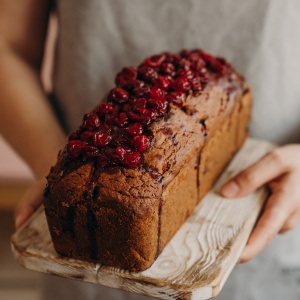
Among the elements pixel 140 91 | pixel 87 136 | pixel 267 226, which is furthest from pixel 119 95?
pixel 267 226

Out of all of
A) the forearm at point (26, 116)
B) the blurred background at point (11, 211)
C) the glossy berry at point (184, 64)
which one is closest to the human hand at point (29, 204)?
the forearm at point (26, 116)

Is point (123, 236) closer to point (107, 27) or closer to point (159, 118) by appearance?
point (159, 118)

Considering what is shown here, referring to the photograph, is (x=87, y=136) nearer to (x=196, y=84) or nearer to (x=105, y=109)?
(x=105, y=109)

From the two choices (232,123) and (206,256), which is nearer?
(206,256)

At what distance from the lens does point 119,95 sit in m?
1.36

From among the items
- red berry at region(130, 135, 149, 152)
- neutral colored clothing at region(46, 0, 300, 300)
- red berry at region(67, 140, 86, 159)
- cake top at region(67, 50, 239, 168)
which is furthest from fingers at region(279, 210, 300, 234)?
red berry at region(67, 140, 86, 159)

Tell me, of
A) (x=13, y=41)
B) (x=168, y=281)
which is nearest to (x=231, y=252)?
(x=168, y=281)

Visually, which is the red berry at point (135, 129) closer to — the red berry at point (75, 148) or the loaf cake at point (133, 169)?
the loaf cake at point (133, 169)

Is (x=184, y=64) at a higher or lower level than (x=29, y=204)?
higher

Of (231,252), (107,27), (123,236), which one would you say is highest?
(107,27)

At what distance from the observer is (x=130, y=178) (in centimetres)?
120

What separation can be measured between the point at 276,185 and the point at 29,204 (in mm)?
703

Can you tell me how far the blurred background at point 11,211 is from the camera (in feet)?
10.8

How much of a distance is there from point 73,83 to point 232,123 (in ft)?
1.87
